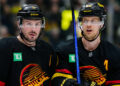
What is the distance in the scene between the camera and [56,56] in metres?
4.18

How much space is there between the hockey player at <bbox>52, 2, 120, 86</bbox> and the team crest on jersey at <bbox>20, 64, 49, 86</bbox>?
0.19 meters

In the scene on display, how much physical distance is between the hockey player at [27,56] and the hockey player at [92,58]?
20 cm

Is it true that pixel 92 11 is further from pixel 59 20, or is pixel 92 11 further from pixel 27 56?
pixel 59 20

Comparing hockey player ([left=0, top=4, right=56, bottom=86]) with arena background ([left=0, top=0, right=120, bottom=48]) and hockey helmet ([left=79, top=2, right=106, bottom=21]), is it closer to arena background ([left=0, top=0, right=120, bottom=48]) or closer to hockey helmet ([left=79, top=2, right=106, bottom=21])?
hockey helmet ([left=79, top=2, right=106, bottom=21])

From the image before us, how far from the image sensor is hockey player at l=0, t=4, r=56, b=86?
3.81 metres

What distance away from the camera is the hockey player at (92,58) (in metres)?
3.98

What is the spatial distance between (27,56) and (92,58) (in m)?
0.89

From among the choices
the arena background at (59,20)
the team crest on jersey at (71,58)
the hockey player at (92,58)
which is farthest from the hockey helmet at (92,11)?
the arena background at (59,20)

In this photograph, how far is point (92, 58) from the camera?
402 cm

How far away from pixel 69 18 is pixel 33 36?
2886 mm

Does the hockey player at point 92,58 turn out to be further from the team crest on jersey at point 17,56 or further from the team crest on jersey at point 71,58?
the team crest on jersey at point 17,56

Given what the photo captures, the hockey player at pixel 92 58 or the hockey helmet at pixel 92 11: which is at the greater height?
the hockey helmet at pixel 92 11

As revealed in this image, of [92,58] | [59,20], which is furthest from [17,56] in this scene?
[59,20]

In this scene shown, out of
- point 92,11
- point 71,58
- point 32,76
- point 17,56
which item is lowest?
point 32,76
